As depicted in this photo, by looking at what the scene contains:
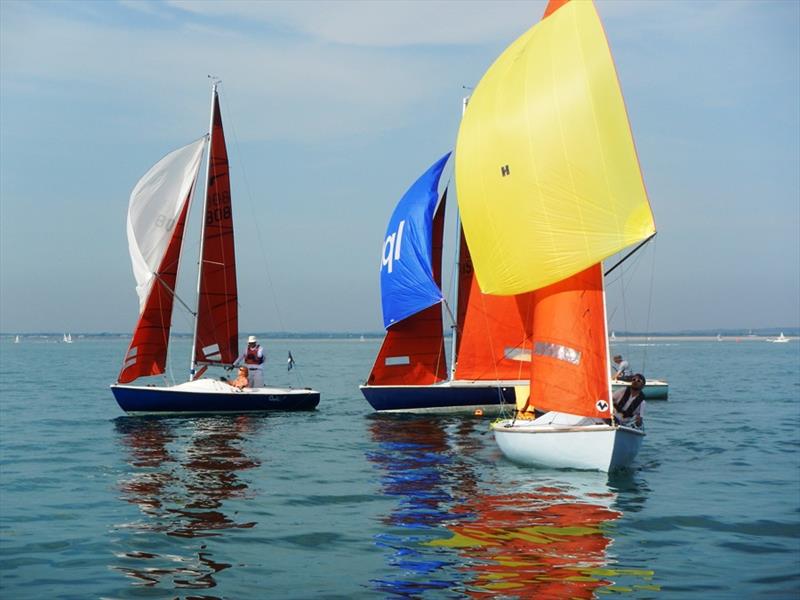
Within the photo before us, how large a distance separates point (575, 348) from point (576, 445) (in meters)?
2.02

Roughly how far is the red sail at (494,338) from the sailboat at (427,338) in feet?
0.12

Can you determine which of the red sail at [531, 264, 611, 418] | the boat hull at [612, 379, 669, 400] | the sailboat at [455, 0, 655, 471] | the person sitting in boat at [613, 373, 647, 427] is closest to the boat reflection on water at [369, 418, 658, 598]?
the sailboat at [455, 0, 655, 471]

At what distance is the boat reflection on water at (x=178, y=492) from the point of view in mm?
12375

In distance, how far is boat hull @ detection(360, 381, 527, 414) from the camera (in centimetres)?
3153

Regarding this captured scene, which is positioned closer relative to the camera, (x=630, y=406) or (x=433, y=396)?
(x=630, y=406)

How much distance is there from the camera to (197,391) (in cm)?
3058

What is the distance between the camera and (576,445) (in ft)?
61.5

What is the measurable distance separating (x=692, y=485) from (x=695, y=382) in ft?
134

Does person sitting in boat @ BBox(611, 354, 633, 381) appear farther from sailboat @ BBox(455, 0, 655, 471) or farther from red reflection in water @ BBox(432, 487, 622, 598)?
red reflection in water @ BBox(432, 487, 622, 598)

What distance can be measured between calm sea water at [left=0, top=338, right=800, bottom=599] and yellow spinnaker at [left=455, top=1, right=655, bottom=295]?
4.55m

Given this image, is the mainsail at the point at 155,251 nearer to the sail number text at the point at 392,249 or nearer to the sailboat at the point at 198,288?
the sailboat at the point at 198,288

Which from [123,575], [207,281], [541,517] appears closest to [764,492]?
[541,517]

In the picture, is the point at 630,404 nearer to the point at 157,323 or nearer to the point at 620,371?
the point at 620,371

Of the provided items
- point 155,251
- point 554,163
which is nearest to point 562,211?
point 554,163
